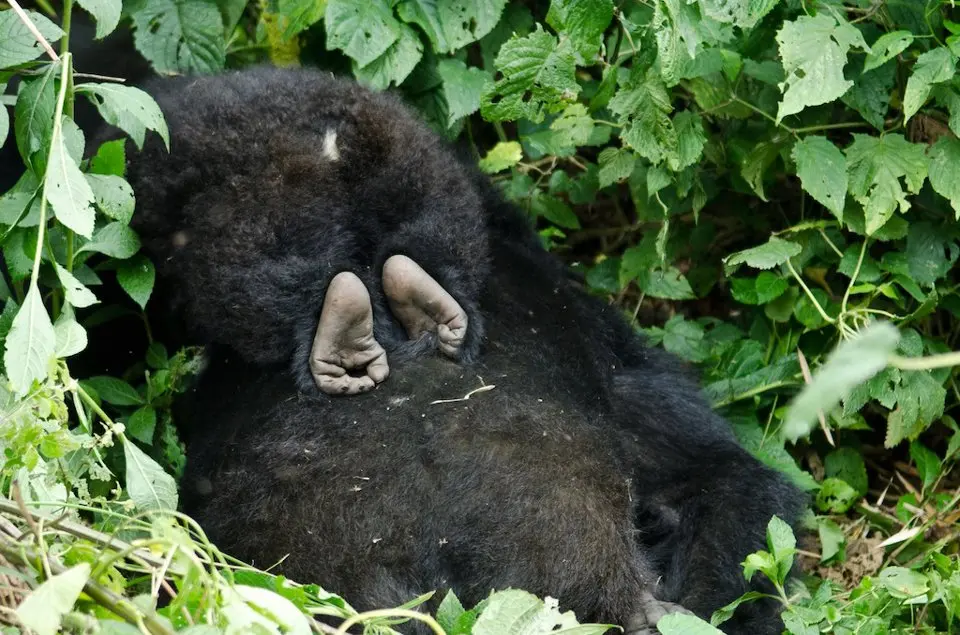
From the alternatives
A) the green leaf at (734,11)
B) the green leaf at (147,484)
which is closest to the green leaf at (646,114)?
the green leaf at (734,11)

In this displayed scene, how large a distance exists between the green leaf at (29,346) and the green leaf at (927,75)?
1.86 metres

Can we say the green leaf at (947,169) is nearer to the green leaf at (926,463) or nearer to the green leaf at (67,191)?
the green leaf at (926,463)

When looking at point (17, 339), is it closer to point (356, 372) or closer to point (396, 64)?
point (356, 372)

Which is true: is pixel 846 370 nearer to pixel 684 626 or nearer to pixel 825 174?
pixel 684 626

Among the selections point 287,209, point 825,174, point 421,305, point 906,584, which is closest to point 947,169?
point 825,174

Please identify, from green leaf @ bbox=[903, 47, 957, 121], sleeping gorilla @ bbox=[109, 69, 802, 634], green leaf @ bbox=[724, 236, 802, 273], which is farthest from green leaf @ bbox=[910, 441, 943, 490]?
green leaf @ bbox=[903, 47, 957, 121]

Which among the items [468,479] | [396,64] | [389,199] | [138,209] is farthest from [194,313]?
[396,64]

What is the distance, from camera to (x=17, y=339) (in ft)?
6.29

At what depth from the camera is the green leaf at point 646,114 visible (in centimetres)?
280

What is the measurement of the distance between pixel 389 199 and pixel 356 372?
35 cm

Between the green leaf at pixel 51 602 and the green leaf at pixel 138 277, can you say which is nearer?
the green leaf at pixel 51 602

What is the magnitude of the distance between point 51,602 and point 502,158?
2161 mm

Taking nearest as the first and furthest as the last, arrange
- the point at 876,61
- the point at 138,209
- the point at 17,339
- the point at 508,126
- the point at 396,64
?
the point at 17,339 → the point at 138,209 → the point at 876,61 → the point at 396,64 → the point at 508,126

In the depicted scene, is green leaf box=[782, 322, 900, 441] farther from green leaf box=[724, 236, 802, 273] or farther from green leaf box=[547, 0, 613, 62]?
green leaf box=[724, 236, 802, 273]
